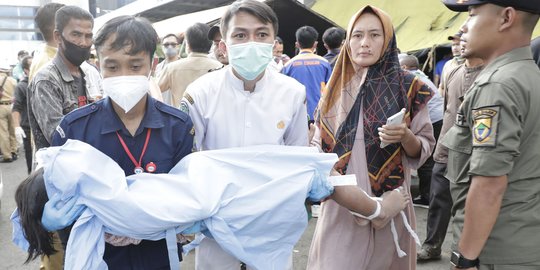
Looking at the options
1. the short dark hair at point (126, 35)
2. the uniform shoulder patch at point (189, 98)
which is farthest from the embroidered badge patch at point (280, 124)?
the short dark hair at point (126, 35)

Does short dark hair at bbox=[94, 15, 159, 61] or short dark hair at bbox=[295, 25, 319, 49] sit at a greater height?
short dark hair at bbox=[295, 25, 319, 49]

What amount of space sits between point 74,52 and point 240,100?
1.21m

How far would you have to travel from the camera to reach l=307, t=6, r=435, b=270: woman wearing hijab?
6.89 feet

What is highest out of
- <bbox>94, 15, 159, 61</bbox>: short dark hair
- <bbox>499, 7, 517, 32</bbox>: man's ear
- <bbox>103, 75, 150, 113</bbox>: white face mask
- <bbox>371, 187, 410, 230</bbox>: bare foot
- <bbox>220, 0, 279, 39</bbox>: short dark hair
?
<bbox>220, 0, 279, 39</bbox>: short dark hair

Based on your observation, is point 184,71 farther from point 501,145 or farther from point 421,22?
point 421,22

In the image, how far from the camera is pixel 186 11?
14.8 metres

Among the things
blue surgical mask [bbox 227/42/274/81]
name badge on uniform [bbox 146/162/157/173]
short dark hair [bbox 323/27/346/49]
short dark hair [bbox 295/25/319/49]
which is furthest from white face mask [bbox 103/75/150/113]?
short dark hair [bbox 323/27/346/49]

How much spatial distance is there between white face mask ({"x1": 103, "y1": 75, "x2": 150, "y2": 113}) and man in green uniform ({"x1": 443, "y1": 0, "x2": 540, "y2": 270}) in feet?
4.09

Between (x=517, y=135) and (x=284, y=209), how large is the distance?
84cm

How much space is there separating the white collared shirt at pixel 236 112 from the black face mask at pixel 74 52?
38.4 inches

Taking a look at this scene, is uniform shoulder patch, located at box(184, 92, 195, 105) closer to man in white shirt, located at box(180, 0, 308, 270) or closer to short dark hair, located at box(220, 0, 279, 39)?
man in white shirt, located at box(180, 0, 308, 270)

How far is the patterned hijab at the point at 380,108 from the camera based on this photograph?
2.10 meters

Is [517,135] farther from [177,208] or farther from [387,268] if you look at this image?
[177,208]

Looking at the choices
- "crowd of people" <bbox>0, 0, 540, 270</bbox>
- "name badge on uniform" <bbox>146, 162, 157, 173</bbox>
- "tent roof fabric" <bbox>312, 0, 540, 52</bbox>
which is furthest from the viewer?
"tent roof fabric" <bbox>312, 0, 540, 52</bbox>
